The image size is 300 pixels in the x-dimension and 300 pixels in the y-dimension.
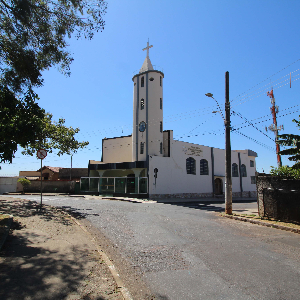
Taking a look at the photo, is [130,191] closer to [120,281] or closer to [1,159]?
[1,159]

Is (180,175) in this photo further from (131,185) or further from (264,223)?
(264,223)

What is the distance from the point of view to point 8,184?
112ft

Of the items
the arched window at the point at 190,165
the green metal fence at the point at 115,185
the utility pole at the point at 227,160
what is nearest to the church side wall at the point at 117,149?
the green metal fence at the point at 115,185

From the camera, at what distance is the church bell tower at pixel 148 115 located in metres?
30.0

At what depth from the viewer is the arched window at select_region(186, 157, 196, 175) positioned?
31.9 metres

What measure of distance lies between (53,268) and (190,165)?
1123 inches

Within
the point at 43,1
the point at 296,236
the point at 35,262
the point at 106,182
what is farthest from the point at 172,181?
the point at 35,262

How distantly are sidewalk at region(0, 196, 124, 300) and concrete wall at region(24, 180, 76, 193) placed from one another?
29.4 m

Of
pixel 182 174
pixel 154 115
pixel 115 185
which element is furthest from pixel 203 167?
pixel 115 185

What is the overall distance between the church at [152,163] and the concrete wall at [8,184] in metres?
10.4

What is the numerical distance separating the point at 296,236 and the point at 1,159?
34.6ft

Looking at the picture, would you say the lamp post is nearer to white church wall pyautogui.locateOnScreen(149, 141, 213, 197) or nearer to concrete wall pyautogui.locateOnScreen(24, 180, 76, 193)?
→ white church wall pyautogui.locateOnScreen(149, 141, 213, 197)

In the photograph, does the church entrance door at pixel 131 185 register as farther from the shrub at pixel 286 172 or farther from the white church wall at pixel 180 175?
the shrub at pixel 286 172

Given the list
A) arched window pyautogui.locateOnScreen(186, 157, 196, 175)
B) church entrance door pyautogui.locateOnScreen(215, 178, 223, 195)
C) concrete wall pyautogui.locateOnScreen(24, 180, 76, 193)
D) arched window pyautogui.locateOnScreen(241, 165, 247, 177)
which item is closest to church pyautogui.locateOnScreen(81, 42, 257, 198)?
arched window pyautogui.locateOnScreen(186, 157, 196, 175)
